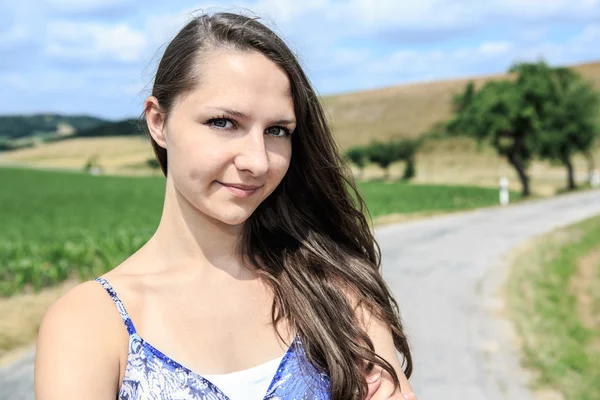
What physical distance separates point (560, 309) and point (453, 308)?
160 cm

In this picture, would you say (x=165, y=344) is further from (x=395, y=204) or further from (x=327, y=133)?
(x=395, y=204)

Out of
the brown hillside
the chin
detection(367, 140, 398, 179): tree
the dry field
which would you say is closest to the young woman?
the chin

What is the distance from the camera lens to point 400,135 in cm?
7881

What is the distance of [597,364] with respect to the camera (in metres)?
6.62

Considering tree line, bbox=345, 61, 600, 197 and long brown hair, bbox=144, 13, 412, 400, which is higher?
long brown hair, bbox=144, 13, 412, 400

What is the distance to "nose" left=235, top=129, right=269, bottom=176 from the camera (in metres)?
1.74

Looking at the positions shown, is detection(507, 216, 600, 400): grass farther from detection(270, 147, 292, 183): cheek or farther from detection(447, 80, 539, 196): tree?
detection(447, 80, 539, 196): tree

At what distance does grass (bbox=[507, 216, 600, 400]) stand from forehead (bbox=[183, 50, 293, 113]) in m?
4.52

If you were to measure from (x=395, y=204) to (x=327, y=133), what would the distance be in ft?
77.1

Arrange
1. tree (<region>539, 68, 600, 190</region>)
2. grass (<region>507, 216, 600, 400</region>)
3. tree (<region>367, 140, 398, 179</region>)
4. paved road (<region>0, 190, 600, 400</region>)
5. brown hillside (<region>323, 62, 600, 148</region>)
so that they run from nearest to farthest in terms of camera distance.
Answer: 1. paved road (<region>0, 190, 600, 400</region>)
2. grass (<region>507, 216, 600, 400</region>)
3. tree (<region>539, 68, 600, 190</region>)
4. tree (<region>367, 140, 398, 179</region>)
5. brown hillside (<region>323, 62, 600, 148</region>)

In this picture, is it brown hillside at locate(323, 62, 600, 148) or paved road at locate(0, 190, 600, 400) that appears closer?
paved road at locate(0, 190, 600, 400)

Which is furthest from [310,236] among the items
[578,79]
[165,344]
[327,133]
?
[578,79]

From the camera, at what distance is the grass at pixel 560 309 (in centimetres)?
604

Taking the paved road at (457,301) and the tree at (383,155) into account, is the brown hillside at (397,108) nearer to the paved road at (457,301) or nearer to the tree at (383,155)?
the tree at (383,155)
